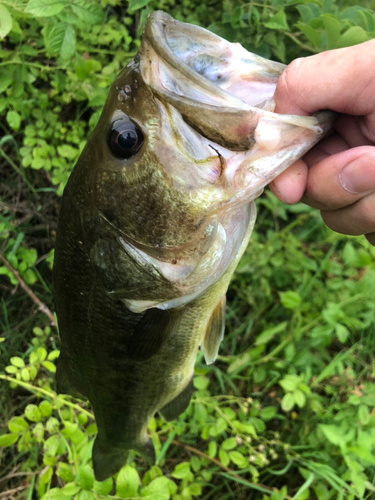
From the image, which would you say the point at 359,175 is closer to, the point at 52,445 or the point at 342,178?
the point at 342,178

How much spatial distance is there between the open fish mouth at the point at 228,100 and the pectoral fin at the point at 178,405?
120 centimetres

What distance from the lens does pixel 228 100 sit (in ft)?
2.60

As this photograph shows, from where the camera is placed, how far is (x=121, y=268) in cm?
106

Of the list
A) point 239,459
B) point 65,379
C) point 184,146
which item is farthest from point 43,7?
point 239,459

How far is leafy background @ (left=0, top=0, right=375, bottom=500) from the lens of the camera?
1.47 metres

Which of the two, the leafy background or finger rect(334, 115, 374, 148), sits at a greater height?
finger rect(334, 115, 374, 148)

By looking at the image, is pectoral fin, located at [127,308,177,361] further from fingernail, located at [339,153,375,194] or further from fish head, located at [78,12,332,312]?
fingernail, located at [339,153,375,194]

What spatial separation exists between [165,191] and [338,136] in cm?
64

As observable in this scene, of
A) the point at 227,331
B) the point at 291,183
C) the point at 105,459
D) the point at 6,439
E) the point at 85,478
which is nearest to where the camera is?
the point at 291,183

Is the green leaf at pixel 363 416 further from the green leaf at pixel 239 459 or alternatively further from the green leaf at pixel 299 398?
the green leaf at pixel 239 459

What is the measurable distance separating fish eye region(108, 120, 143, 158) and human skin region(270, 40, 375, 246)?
378mm

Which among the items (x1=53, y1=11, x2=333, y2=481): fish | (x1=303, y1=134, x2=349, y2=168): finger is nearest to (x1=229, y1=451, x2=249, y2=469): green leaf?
(x1=53, y1=11, x2=333, y2=481): fish

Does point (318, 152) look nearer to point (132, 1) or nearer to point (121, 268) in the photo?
point (121, 268)

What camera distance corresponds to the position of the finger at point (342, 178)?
36.9 inches
